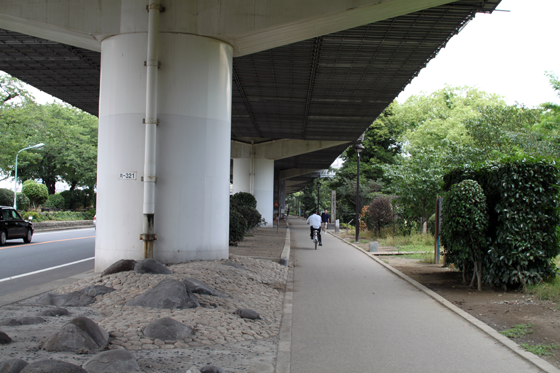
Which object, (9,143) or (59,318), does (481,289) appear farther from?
(9,143)

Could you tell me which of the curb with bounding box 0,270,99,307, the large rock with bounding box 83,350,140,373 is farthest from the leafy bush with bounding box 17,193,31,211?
the large rock with bounding box 83,350,140,373

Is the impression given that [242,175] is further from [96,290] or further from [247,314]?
[247,314]

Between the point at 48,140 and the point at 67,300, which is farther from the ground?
the point at 48,140

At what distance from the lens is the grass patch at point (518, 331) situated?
6804 mm

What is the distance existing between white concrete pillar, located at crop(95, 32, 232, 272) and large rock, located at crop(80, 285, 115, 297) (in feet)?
8.40

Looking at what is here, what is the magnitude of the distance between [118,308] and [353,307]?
427 cm

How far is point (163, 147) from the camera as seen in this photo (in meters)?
11.1

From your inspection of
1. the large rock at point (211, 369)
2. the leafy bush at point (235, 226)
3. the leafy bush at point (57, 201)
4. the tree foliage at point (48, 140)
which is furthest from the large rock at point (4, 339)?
the leafy bush at point (57, 201)

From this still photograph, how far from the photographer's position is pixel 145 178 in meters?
10.9

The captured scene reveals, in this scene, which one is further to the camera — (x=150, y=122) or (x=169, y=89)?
(x=169, y=89)

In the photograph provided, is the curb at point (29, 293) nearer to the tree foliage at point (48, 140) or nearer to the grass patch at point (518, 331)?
the grass patch at point (518, 331)

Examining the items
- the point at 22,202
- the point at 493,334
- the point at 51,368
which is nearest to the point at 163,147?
the point at 51,368

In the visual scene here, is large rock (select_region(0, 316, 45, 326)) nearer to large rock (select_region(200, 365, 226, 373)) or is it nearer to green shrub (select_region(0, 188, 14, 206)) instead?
large rock (select_region(200, 365, 226, 373))

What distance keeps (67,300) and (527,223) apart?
8.85m
